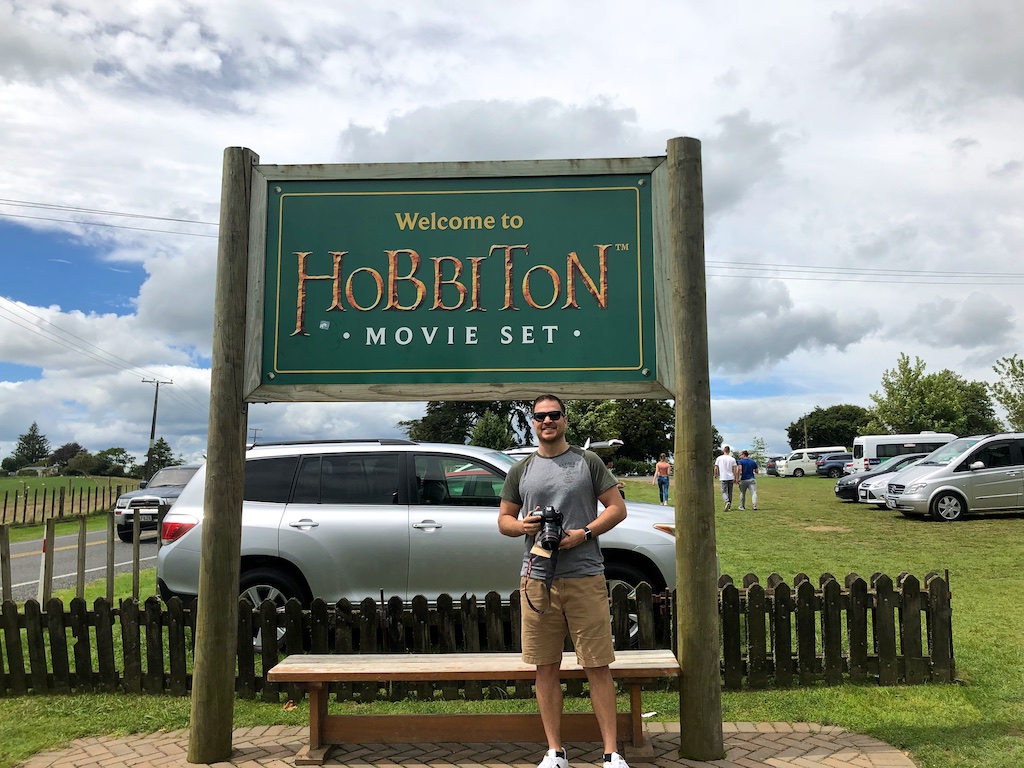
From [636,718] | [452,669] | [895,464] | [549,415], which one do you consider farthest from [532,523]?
[895,464]

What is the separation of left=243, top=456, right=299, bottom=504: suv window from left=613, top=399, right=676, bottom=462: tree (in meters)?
57.8

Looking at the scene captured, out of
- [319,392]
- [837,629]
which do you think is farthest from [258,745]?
[837,629]

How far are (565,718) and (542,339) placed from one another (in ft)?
6.87

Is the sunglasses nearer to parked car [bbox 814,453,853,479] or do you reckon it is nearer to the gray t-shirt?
the gray t-shirt

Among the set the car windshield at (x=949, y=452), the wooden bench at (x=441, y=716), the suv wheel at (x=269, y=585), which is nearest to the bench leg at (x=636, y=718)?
the wooden bench at (x=441, y=716)

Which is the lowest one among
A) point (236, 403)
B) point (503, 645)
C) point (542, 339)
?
point (503, 645)

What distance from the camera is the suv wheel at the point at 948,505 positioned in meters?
16.9

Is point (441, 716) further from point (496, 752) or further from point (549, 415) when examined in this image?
point (549, 415)

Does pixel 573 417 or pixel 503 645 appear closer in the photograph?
pixel 503 645

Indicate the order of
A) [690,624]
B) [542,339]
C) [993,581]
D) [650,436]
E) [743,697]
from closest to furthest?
1. [690,624]
2. [542,339]
3. [743,697]
4. [993,581]
5. [650,436]

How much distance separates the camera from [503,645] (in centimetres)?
530

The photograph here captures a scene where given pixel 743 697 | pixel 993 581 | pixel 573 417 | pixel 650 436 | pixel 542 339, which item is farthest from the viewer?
pixel 650 436

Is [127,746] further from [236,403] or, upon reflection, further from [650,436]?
[650,436]

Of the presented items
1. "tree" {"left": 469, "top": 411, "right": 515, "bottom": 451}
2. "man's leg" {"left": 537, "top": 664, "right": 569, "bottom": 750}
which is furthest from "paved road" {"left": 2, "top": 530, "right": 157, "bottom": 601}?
"tree" {"left": 469, "top": 411, "right": 515, "bottom": 451}
